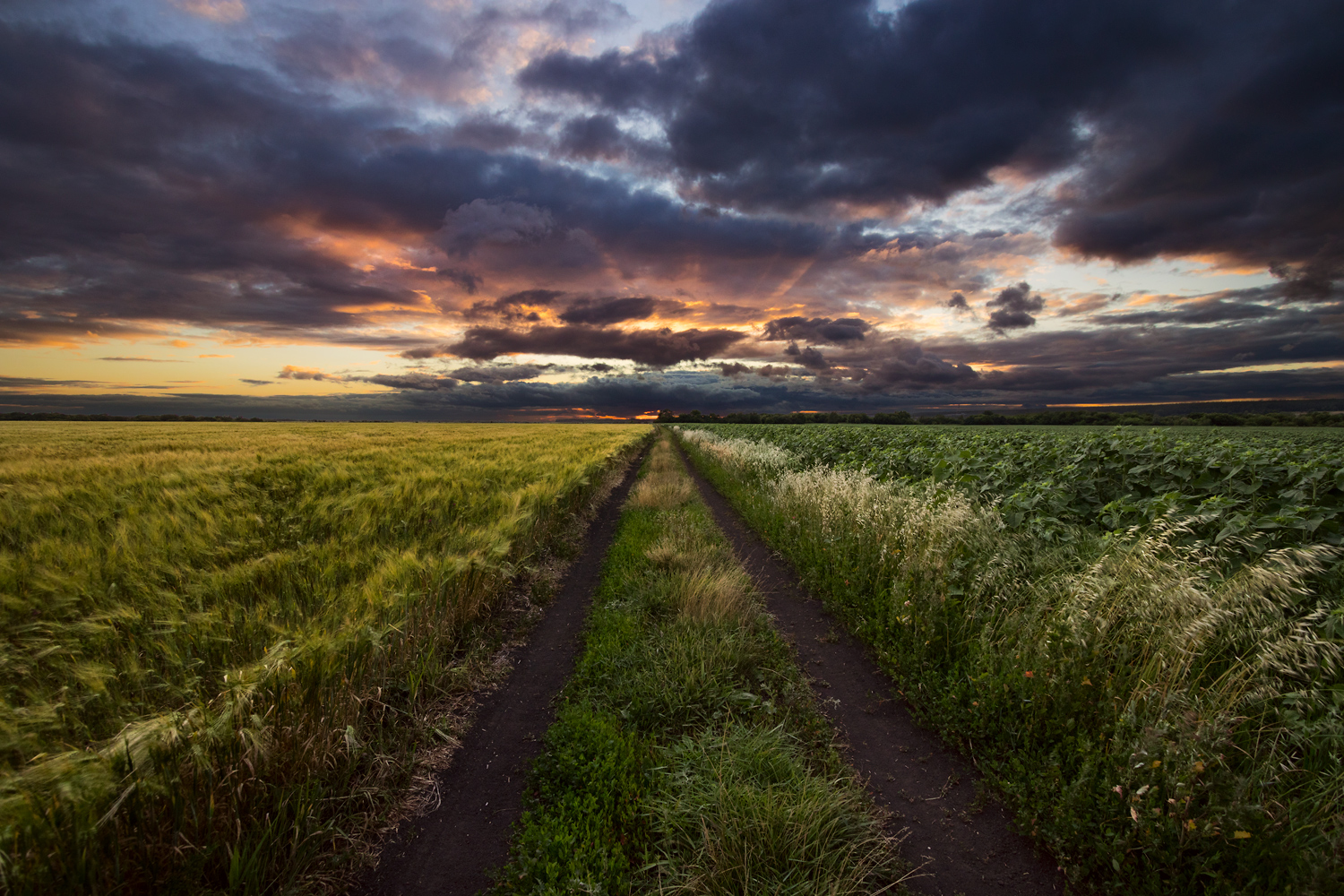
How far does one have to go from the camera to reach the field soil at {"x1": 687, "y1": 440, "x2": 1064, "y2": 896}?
122 inches

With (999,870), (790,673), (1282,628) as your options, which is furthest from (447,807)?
(1282,628)

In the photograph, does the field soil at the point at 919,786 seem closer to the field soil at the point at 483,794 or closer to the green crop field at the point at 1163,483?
the field soil at the point at 483,794

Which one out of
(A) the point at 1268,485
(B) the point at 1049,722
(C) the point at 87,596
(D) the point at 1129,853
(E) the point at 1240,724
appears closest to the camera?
(D) the point at 1129,853

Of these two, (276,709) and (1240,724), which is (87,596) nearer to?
(276,709)

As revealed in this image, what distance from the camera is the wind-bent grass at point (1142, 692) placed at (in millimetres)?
2818

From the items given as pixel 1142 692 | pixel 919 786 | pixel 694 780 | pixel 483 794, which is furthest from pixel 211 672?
pixel 1142 692

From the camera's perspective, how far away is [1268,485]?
5871 mm

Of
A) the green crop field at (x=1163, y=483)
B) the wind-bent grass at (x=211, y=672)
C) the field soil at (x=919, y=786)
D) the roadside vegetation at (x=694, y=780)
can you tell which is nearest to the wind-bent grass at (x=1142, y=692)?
the field soil at (x=919, y=786)

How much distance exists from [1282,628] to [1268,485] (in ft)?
10.5

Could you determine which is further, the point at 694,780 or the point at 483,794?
the point at 483,794

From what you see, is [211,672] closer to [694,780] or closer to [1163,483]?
[694,780]

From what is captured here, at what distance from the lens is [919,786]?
382cm

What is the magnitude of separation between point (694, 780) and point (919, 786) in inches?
71.7

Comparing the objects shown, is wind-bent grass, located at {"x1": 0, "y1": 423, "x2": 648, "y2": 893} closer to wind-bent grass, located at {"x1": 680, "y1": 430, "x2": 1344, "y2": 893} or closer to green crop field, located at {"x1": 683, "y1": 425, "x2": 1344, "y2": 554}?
wind-bent grass, located at {"x1": 680, "y1": 430, "x2": 1344, "y2": 893}
